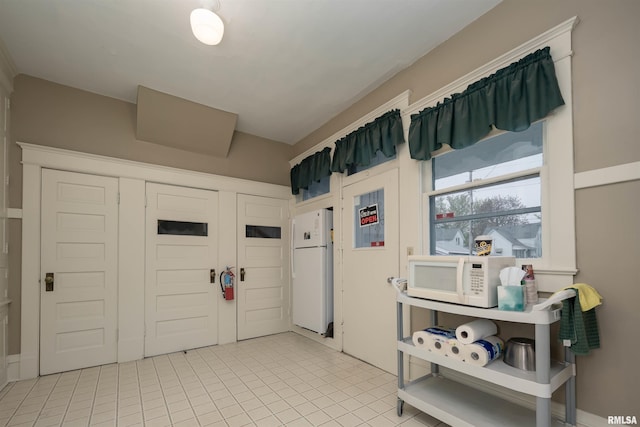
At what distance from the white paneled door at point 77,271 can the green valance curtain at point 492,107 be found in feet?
11.4

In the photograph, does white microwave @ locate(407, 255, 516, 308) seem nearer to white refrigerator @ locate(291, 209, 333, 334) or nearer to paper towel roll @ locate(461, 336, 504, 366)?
paper towel roll @ locate(461, 336, 504, 366)

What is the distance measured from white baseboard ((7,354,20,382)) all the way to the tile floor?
93mm

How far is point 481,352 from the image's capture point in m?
1.79

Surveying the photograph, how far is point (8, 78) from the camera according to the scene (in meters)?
2.91

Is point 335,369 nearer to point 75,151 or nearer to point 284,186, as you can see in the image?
point 284,186

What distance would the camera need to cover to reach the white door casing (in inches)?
116

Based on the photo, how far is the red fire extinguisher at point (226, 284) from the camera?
158 inches

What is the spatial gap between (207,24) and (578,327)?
9.63 feet

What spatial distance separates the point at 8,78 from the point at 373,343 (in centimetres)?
458

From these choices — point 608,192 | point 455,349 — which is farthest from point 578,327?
point 608,192

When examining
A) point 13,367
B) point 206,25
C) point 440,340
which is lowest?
point 13,367

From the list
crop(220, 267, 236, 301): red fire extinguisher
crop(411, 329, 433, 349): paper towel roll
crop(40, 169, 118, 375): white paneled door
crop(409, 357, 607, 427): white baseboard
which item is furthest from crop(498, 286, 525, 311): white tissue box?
crop(40, 169, 118, 375): white paneled door

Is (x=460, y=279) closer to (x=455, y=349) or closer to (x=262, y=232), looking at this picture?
(x=455, y=349)

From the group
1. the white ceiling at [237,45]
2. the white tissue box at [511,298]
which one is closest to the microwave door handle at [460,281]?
the white tissue box at [511,298]
